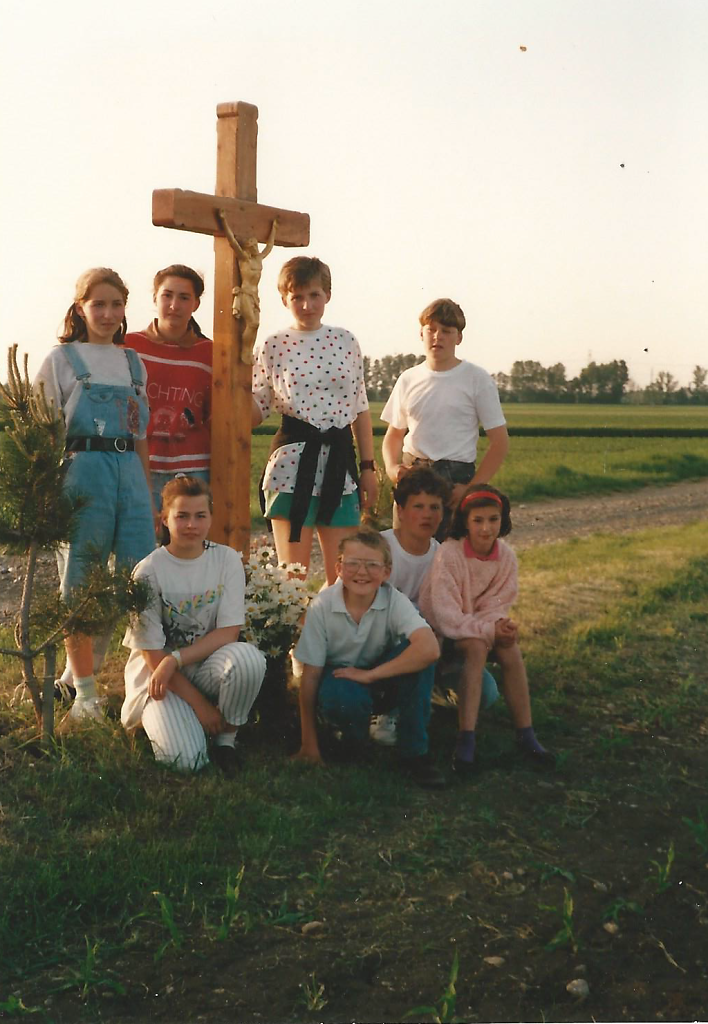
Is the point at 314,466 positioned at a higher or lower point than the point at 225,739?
higher

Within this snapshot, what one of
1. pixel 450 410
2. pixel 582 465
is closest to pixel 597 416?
pixel 582 465

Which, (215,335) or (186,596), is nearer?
(186,596)

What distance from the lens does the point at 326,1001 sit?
282 centimetres

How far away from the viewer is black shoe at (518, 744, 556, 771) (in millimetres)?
4598

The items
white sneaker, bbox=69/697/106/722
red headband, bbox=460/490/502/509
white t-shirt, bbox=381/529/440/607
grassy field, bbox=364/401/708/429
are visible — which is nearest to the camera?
white sneaker, bbox=69/697/106/722

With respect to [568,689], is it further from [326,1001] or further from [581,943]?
[326,1001]

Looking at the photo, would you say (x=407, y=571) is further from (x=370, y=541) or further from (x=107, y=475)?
(x=107, y=475)

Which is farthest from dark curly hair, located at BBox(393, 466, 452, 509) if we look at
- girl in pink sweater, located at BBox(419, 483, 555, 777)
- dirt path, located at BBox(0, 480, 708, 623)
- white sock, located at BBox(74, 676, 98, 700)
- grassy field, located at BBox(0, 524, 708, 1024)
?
dirt path, located at BBox(0, 480, 708, 623)

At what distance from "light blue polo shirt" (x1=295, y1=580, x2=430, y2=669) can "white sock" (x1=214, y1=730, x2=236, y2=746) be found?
1.31 feet

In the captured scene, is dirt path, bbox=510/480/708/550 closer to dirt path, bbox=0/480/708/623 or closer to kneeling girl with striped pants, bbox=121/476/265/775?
dirt path, bbox=0/480/708/623

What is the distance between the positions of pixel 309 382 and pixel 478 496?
0.94 meters

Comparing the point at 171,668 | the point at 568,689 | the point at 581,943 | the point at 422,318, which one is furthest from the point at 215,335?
the point at 581,943

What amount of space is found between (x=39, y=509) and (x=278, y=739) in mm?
1387

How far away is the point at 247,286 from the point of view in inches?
202
